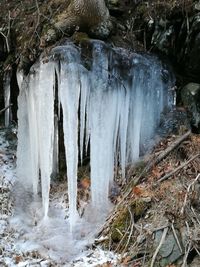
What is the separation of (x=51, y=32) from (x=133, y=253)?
3353 mm

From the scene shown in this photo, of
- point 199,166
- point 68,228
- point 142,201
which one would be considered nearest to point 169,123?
point 199,166

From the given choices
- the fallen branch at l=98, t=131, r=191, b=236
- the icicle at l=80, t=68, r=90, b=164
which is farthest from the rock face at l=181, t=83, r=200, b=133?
the icicle at l=80, t=68, r=90, b=164

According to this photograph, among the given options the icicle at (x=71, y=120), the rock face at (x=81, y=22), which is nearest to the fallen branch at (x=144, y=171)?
the icicle at (x=71, y=120)

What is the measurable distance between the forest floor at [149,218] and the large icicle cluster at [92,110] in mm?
319

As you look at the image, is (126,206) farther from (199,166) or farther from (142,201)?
(199,166)

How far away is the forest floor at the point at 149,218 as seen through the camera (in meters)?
5.36

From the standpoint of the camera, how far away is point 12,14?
8.02 metres

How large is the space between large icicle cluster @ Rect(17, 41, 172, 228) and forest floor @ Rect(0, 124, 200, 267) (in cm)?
32

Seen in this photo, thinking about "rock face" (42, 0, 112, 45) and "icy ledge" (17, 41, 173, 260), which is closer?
"icy ledge" (17, 41, 173, 260)

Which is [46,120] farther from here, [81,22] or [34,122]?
[81,22]

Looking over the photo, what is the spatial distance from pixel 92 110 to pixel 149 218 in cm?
164

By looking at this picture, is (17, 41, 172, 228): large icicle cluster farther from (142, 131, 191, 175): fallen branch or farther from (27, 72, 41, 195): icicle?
(142, 131, 191, 175): fallen branch

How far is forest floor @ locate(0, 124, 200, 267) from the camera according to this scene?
536cm

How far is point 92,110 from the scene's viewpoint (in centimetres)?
652
